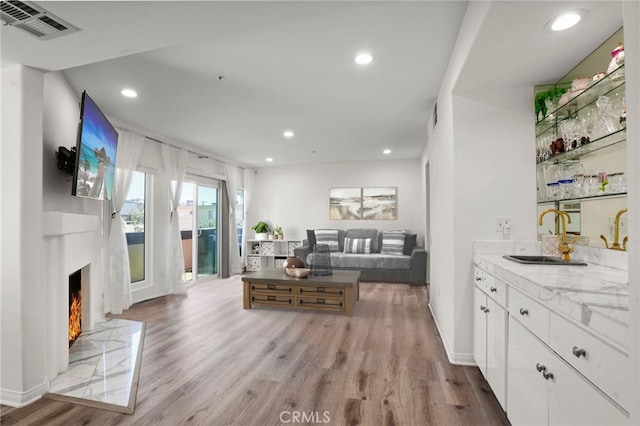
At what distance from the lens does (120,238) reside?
376 centimetres

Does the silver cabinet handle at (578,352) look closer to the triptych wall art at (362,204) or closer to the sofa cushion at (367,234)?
the sofa cushion at (367,234)

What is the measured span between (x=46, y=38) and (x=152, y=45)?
552 mm

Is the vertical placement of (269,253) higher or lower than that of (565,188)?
lower

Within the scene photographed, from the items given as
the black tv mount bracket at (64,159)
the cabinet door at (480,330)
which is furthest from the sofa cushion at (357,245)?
the black tv mount bracket at (64,159)

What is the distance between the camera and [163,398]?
195 cm

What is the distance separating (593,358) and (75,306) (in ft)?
12.5

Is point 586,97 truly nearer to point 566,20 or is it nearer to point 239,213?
point 566,20

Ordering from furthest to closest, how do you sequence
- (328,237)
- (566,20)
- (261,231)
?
(261,231)
(328,237)
(566,20)

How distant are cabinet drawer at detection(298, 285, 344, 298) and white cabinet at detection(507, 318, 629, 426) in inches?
87.6

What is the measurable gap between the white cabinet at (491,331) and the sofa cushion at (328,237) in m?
4.17

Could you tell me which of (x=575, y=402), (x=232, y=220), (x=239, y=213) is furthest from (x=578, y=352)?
(x=239, y=213)

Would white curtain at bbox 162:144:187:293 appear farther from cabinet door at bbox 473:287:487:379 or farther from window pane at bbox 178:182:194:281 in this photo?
cabinet door at bbox 473:287:487:379

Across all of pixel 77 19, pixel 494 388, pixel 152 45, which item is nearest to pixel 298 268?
pixel 494 388

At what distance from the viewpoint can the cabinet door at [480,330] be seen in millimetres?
2054
